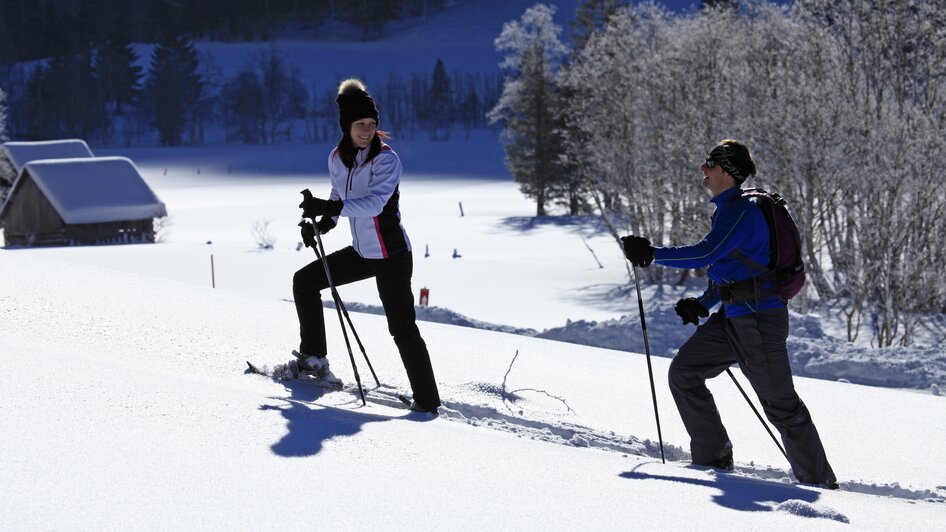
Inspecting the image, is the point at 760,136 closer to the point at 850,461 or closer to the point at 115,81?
the point at 850,461

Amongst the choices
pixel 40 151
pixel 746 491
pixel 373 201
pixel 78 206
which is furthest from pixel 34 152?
pixel 746 491

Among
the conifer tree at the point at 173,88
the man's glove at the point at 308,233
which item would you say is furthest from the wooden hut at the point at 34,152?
the conifer tree at the point at 173,88

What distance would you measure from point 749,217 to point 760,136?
17618 mm

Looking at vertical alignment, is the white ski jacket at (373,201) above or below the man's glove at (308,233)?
above

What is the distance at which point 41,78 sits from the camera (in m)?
110

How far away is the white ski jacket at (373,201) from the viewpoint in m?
4.82

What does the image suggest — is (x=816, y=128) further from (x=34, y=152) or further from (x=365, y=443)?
(x=34, y=152)

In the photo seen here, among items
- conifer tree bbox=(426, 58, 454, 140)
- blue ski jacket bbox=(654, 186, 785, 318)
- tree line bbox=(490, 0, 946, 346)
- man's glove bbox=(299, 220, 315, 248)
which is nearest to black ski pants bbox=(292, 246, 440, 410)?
man's glove bbox=(299, 220, 315, 248)

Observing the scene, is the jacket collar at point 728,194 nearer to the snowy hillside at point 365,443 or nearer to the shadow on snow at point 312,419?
the snowy hillside at point 365,443

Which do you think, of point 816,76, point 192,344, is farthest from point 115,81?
point 192,344

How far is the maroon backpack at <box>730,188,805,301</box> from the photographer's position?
429cm

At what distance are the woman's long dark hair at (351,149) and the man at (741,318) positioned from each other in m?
1.32

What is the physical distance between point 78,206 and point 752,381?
37849mm

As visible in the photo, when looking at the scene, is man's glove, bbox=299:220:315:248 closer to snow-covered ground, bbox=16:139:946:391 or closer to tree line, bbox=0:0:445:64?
snow-covered ground, bbox=16:139:946:391
